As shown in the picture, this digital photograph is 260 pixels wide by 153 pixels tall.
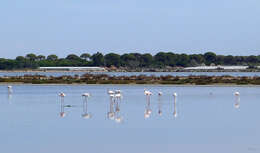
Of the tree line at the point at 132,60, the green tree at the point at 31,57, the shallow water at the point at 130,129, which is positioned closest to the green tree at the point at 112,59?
the tree line at the point at 132,60

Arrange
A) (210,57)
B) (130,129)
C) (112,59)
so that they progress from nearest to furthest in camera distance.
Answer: (130,129) < (112,59) < (210,57)

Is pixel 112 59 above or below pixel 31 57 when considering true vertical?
below

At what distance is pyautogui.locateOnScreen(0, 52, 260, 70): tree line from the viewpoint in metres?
176

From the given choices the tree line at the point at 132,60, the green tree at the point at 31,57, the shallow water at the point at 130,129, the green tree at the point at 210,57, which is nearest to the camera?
the shallow water at the point at 130,129

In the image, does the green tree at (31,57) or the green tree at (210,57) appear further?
the green tree at (31,57)

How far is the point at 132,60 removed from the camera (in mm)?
184500

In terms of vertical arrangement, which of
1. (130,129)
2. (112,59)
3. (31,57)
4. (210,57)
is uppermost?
(31,57)

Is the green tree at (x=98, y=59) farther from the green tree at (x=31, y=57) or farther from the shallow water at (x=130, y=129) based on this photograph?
the shallow water at (x=130, y=129)

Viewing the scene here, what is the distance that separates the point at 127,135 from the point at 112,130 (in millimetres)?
1447

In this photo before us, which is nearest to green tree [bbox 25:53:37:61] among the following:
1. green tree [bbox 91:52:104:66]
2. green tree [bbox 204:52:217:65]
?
green tree [bbox 91:52:104:66]

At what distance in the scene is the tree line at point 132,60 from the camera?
17625cm

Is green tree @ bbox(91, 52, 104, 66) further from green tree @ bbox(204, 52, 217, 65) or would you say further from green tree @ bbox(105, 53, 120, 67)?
green tree @ bbox(204, 52, 217, 65)

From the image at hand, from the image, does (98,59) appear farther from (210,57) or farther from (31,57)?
(210,57)

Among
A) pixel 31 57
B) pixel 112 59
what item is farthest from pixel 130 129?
pixel 31 57
